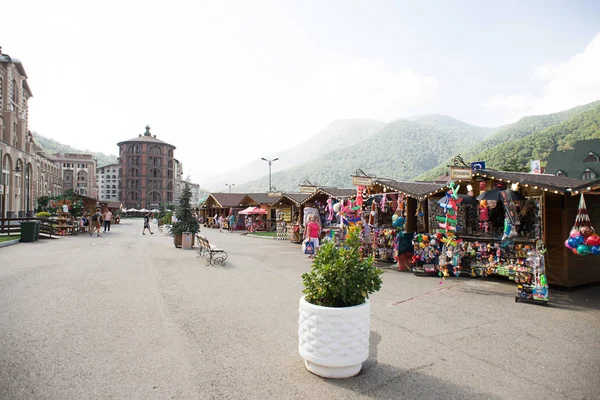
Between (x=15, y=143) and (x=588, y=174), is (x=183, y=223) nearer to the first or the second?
(x=15, y=143)

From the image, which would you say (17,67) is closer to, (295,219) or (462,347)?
(295,219)

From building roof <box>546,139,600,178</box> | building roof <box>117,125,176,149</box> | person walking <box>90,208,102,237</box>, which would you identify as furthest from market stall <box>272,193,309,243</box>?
building roof <box>117,125,176,149</box>

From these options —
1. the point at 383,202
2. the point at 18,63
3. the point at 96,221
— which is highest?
the point at 18,63

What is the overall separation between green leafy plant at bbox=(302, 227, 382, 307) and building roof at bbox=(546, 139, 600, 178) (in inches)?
3034

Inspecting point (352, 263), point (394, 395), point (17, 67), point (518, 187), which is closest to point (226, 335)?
point (352, 263)

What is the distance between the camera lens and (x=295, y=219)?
26.8 metres

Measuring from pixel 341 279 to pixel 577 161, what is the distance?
8108 centimetres

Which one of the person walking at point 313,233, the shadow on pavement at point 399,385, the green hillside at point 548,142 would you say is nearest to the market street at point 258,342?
the shadow on pavement at point 399,385

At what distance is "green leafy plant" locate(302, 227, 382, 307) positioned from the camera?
4434 millimetres

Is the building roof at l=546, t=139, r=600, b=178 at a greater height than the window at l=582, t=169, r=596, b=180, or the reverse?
the building roof at l=546, t=139, r=600, b=178

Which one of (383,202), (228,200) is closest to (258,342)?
(383,202)

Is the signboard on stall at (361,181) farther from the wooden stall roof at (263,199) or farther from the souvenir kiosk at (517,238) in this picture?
the wooden stall roof at (263,199)

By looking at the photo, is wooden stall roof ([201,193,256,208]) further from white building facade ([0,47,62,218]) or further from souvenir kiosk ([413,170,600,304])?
souvenir kiosk ([413,170,600,304])

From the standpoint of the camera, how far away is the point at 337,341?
4.19 m
